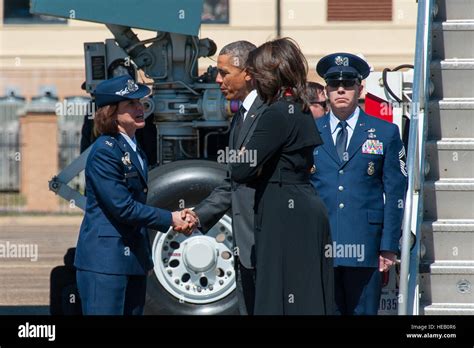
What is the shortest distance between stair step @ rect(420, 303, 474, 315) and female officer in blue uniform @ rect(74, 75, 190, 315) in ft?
4.69

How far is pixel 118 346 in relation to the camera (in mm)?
7719

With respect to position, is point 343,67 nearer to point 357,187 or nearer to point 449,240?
point 357,187

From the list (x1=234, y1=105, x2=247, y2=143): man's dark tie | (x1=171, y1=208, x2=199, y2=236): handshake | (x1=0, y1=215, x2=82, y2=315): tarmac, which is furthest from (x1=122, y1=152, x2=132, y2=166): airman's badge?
(x1=0, y1=215, x2=82, y2=315): tarmac

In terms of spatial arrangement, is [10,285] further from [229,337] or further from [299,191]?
[299,191]

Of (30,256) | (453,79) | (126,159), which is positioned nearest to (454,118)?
(453,79)

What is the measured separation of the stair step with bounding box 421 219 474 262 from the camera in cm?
777

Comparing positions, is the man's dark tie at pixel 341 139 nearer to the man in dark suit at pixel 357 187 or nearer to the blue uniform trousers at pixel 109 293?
the man in dark suit at pixel 357 187

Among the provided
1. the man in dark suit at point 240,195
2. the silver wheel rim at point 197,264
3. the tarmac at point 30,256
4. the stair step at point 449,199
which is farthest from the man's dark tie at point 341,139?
the tarmac at point 30,256

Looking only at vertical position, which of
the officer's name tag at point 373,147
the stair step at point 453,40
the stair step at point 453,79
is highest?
the stair step at point 453,40

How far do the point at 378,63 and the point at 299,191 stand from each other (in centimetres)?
1389

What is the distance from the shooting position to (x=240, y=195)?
695 cm

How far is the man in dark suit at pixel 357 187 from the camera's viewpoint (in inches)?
293

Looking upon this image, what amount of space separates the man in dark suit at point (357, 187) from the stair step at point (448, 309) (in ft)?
1.04

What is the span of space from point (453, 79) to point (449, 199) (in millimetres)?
735
